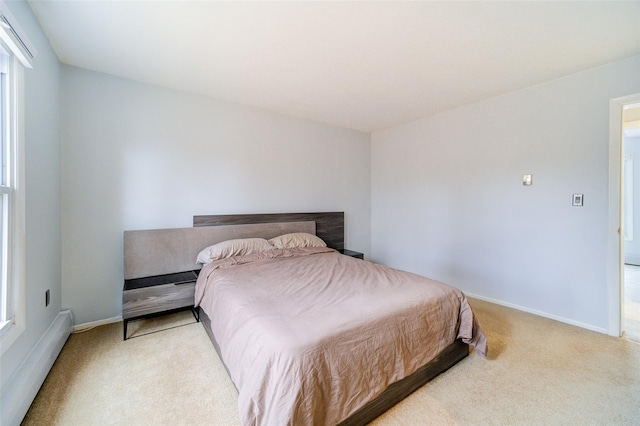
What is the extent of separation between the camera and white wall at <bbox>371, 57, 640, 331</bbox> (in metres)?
2.43

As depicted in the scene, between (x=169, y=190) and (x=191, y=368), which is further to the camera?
(x=169, y=190)

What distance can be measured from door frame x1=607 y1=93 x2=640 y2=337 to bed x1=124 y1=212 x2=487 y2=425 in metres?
1.55

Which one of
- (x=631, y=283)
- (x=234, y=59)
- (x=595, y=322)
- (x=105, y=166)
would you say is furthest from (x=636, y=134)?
(x=105, y=166)

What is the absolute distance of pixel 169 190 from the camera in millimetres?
2814

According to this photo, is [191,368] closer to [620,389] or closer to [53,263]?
[53,263]

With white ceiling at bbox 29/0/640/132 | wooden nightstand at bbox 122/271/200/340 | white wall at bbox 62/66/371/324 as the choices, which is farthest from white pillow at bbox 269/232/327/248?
white ceiling at bbox 29/0/640/132

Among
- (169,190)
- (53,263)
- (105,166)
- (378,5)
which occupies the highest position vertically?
(378,5)

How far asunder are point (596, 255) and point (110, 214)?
4.73 m

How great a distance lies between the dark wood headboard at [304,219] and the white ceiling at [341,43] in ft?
4.79

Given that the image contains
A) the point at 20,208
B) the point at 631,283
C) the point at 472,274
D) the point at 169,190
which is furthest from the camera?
the point at 631,283

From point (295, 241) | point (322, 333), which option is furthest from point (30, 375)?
point (295, 241)

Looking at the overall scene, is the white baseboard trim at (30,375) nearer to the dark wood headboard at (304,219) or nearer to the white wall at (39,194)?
the white wall at (39,194)

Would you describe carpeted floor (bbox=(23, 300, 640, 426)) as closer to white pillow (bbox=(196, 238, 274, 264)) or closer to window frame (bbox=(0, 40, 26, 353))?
window frame (bbox=(0, 40, 26, 353))

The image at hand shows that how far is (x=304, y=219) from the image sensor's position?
3795 millimetres
